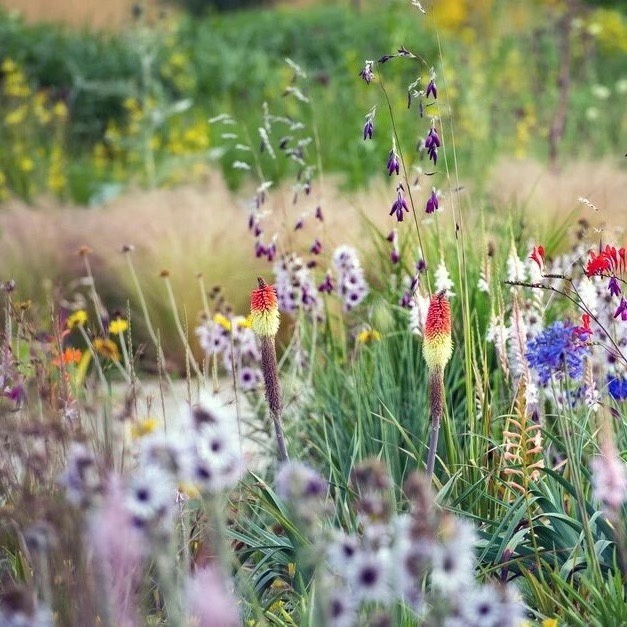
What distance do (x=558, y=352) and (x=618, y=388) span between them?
20.6 inches

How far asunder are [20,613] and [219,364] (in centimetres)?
405

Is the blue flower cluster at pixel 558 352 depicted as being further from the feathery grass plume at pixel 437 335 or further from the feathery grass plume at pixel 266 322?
the feathery grass plume at pixel 266 322

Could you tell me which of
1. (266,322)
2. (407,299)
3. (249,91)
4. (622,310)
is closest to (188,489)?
(266,322)

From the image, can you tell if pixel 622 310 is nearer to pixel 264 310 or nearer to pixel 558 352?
pixel 558 352

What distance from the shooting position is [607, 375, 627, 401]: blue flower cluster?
10.0 ft

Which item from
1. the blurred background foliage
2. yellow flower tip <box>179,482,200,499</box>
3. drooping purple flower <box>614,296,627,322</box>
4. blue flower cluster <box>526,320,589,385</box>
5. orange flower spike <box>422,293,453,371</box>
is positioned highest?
orange flower spike <box>422,293,453,371</box>

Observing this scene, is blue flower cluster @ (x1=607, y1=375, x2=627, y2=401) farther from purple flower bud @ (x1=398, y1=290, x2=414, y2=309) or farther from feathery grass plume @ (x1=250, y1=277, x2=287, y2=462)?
feathery grass plume @ (x1=250, y1=277, x2=287, y2=462)

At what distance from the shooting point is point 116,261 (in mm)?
5902

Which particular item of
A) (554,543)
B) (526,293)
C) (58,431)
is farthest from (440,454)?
(58,431)

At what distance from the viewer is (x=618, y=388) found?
3.08 metres

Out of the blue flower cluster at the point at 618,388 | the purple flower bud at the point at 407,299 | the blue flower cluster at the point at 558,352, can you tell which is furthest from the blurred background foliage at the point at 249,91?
the blue flower cluster at the point at 558,352

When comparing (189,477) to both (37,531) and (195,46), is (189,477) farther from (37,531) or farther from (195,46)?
(195,46)

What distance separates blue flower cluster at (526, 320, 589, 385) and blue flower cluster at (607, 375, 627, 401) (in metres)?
0.12

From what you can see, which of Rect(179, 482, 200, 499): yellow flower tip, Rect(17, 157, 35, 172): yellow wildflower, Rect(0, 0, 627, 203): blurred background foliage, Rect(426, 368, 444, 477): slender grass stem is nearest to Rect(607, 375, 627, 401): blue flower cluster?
Rect(426, 368, 444, 477): slender grass stem
